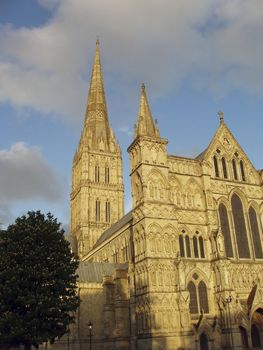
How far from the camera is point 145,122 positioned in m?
41.8

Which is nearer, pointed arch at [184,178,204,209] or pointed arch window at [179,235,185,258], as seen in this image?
pointed arch window at [179,235,185,258]

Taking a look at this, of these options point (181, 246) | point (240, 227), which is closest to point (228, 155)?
point (240, 227)

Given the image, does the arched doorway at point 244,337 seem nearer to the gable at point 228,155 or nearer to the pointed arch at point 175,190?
the pointed arch at point 175,190

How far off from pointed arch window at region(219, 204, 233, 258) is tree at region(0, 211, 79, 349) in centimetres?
1761

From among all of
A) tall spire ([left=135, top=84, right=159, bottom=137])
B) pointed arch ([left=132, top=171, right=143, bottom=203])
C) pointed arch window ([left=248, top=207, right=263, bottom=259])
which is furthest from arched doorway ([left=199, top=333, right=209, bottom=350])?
tall spire ([left=135, top=84, right=159, bottom=137])

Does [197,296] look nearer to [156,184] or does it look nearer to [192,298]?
[192,298]

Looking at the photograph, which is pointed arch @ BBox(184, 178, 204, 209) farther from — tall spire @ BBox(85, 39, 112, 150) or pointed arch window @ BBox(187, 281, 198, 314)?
tall spire @ BBox(85, 39, 112, 150)

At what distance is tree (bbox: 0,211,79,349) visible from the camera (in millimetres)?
25281

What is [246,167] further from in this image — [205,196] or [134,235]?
[134,235]

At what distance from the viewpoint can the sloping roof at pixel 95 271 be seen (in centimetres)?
4624

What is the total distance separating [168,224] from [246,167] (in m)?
13.5

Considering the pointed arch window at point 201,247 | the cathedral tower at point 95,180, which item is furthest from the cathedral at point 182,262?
the cathedral tower at point 95,180

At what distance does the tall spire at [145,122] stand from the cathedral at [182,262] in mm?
115

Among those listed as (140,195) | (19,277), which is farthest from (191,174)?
(19,277)
